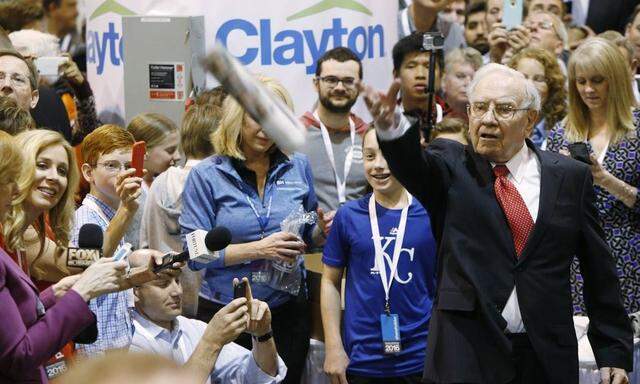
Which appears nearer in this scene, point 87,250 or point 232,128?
point 87,250

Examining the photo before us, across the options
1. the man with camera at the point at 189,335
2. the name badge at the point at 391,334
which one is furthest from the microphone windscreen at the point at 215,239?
the name badge at the point at 391,334

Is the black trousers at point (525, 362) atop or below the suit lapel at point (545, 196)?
below

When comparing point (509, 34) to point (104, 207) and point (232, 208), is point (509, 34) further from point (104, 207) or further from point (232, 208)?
point (104, 207)

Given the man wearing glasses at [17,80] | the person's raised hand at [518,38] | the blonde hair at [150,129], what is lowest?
the blonde hair at [150,129]

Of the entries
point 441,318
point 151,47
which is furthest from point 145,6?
point 441,318

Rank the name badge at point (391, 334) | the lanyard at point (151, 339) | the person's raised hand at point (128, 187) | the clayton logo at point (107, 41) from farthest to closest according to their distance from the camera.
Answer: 1. the clayton logo at point (107, 41)
2. the name badge at point (391, 334)
3. the lanyard at point (151, 339)
4. the person's raised hand at point (128, 187)

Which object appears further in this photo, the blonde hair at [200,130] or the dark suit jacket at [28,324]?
the blonde hair at [200,130]

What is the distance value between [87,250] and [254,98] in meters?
1.55

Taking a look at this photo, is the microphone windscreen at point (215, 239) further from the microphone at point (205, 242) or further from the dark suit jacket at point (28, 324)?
the dark suit jacket at point (28, 324)

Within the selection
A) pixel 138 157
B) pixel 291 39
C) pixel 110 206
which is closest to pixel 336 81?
pixel 291 39

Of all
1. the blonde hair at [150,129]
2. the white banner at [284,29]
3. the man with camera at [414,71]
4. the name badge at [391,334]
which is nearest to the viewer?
the name badge at [391,334]

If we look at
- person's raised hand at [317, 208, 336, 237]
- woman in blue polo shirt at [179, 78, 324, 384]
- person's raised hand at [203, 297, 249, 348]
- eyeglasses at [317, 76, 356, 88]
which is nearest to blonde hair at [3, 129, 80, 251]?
person's raised hand at [203, 297, 249, 348]

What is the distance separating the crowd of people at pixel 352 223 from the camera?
16.3 feet

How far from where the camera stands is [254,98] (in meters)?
3.82
